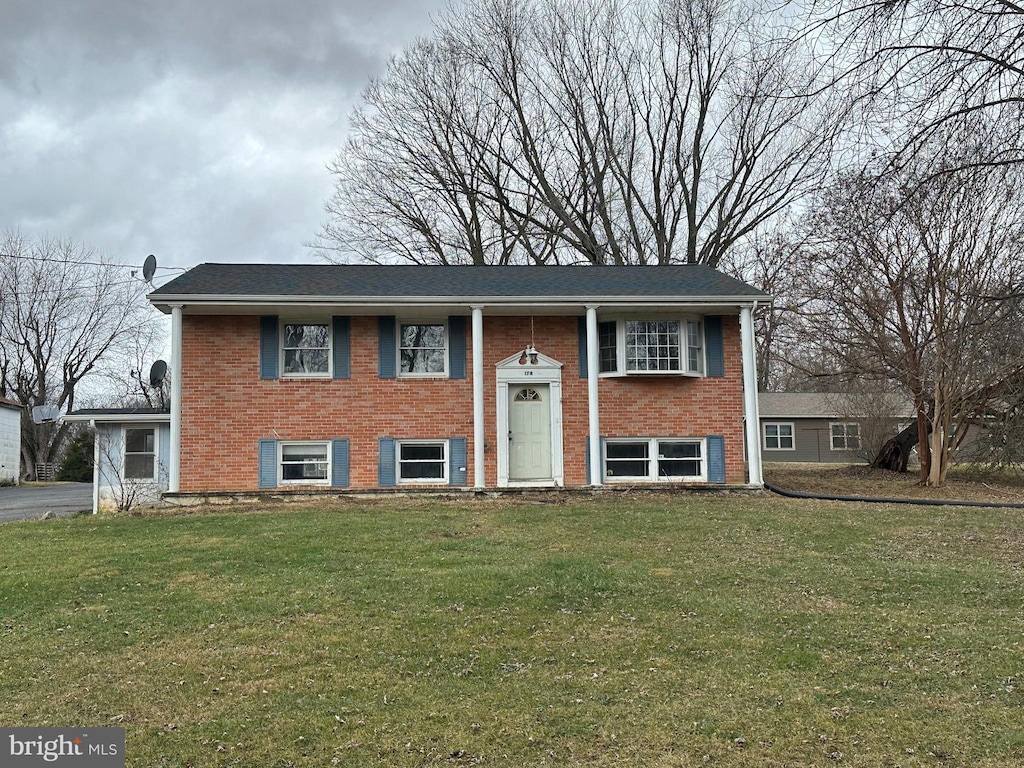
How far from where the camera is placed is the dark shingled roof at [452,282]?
A: 595 inches

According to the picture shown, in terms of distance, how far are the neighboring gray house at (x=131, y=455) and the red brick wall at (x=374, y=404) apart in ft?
2.10

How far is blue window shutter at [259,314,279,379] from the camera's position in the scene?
50.4ft

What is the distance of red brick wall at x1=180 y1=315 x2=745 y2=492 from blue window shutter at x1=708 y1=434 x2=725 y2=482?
0.36ft

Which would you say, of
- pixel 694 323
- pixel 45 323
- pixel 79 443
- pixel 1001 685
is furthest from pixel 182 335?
pixel 45 323

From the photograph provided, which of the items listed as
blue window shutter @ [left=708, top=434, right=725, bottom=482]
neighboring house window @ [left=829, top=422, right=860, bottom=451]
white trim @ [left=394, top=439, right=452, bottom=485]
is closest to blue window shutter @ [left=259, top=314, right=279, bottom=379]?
white trim @ [left=394, top=439, right=452, bottom=485]

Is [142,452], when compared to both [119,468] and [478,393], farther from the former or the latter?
[478,393]

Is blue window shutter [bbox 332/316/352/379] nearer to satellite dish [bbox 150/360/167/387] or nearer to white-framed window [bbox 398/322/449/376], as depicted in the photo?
white-framed window [bbox 398/322/449/376]

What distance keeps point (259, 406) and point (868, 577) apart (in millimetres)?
11270

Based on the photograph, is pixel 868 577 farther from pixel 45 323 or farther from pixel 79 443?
pixel 45 323

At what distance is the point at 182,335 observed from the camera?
15.3m

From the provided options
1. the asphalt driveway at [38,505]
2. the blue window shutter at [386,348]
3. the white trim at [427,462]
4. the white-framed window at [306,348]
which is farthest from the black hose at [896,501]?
the asphalt driveway at [38,505]

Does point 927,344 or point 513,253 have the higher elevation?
point 513,253

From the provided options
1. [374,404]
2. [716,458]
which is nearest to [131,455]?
[374,404]

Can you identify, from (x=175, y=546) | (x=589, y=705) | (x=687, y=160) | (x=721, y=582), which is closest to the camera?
(x=589, y=705)
